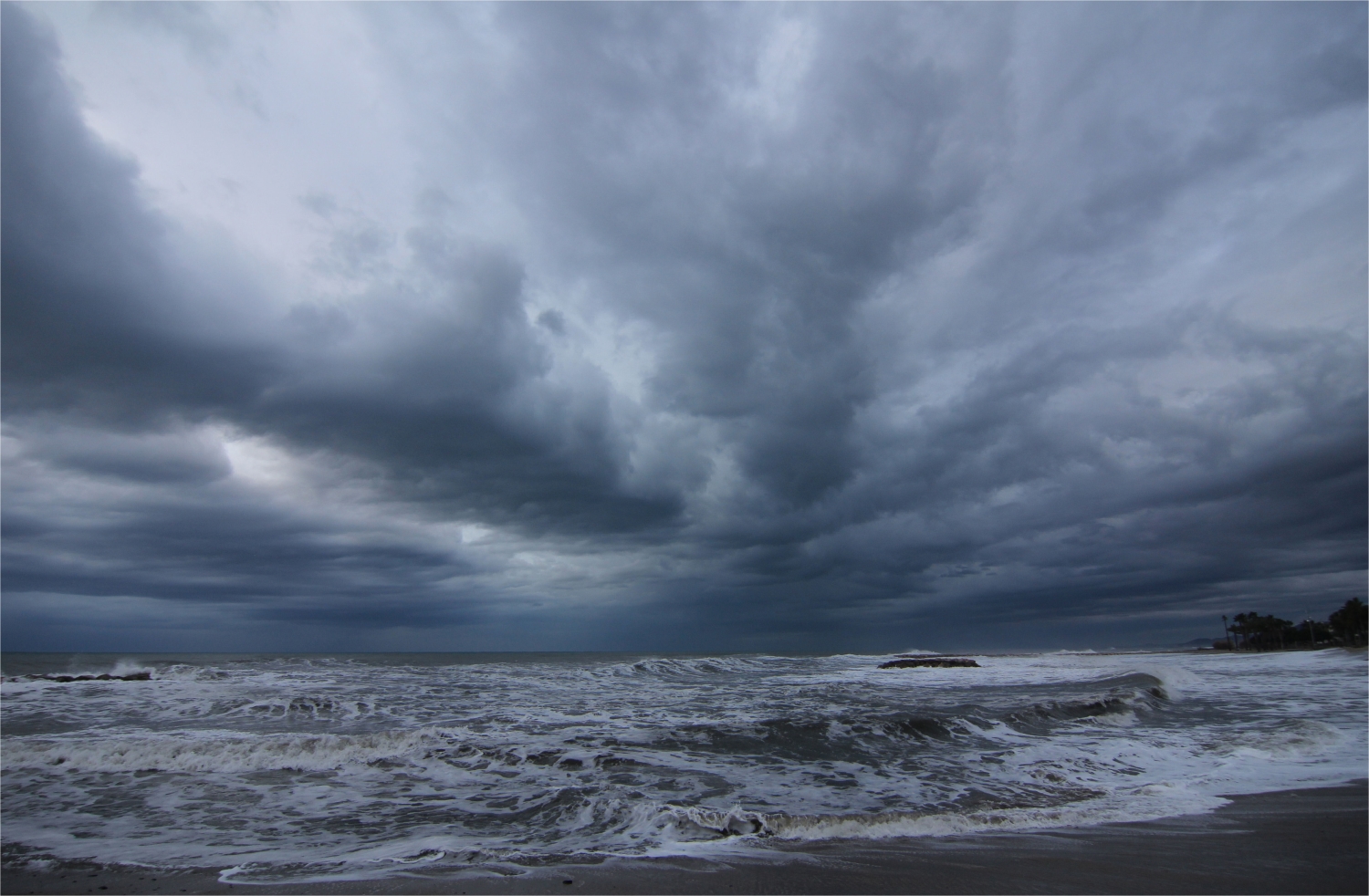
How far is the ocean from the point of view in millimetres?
8039

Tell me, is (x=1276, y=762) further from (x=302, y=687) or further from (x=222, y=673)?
(x=222, y=673)

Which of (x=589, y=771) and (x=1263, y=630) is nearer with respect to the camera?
(x=589, y=771)

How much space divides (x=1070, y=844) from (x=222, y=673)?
1832 inches

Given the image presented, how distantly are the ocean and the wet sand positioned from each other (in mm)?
434

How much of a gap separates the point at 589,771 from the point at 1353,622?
12181 cm

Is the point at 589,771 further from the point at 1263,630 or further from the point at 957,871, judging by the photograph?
the point at 1263,630

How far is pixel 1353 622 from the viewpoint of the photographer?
87875 millimetres

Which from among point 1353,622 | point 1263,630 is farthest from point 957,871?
point 1263,630

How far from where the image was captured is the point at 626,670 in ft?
144

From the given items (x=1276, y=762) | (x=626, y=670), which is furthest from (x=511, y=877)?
(x=626, y=670)

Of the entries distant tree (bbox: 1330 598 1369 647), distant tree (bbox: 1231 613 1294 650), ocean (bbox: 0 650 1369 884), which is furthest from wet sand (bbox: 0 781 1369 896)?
distant tree (bbox: 1231 613 1294 650)

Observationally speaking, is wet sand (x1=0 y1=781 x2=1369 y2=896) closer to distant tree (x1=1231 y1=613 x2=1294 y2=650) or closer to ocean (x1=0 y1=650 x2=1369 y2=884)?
ocean (x1=0 y1=650 x2=1369 y2=884)

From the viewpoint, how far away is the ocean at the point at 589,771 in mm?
8039

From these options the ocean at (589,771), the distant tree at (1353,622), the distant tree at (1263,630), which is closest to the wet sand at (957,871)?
the ocean at (589,771)
